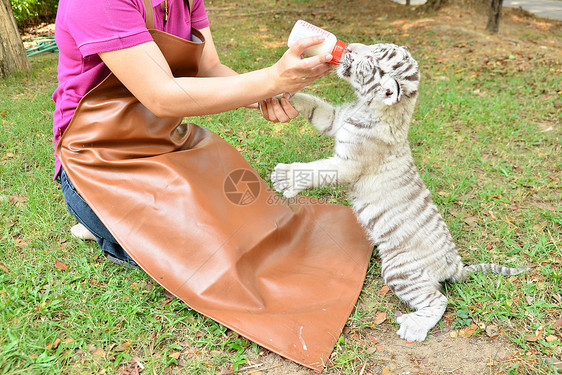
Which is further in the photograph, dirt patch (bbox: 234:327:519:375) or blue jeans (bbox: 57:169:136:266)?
blue jeans (bbox: 57:169:136:266)

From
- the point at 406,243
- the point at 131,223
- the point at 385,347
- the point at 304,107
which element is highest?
the point at 304,107

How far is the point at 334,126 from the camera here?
9.53ft

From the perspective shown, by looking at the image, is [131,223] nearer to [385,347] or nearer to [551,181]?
[385,347]

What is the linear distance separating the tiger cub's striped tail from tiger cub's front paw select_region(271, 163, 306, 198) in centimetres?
129

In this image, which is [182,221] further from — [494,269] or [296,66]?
[494,269]

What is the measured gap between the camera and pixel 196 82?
2.25 metres

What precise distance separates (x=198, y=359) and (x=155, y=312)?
0.44 meters

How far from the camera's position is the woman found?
6.84ft

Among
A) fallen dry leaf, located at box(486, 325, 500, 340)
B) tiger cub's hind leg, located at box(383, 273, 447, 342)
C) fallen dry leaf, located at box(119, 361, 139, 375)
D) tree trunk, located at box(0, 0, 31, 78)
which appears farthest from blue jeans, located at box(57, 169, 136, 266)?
tree trunk, located at box(0, 0, 31, 78)

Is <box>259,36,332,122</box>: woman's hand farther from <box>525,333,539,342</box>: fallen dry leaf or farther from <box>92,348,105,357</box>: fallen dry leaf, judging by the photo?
<box>525,333,539,342</box>: fallen dry leaf

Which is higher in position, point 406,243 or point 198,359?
point 406,243

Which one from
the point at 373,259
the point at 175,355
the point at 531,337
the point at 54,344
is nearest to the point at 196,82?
the point at 175,355

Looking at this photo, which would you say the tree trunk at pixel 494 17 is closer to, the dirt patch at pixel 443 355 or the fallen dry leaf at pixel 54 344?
the dirt patch at pixel 443 355

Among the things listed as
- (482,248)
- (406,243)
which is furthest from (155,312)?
(482,248)
